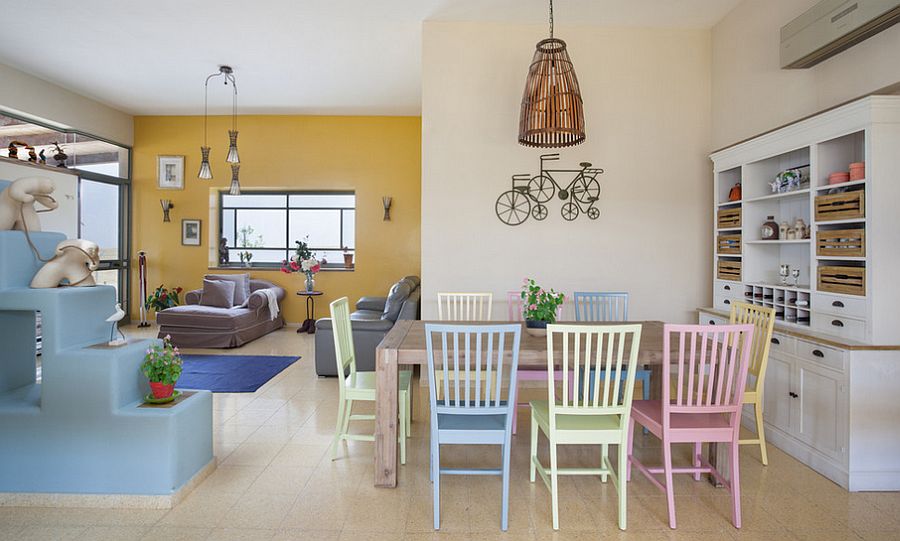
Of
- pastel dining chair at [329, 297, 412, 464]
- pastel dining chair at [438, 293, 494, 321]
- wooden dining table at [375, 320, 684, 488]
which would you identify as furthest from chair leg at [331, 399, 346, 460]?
pastel dining chair at [438, 293, 494, 321]

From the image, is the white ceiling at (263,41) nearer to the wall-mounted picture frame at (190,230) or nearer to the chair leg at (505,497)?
the wall-mounted picture frame at (190,230)

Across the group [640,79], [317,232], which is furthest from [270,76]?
[640,79]

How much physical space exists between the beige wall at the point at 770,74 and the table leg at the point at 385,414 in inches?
129

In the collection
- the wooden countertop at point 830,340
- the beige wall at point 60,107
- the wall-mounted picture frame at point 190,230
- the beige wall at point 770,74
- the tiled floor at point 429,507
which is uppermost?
the beige wall at point 60,107

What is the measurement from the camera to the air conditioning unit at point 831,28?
274 cm

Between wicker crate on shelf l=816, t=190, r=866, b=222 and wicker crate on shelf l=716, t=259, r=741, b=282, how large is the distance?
927 millimetres

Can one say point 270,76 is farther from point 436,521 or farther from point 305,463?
point 436,521

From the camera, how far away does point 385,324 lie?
4855 millimetres

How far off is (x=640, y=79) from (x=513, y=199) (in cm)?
163

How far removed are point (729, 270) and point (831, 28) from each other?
5.83 ft

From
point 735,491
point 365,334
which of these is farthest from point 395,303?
point 735,491

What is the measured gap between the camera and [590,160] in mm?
4609

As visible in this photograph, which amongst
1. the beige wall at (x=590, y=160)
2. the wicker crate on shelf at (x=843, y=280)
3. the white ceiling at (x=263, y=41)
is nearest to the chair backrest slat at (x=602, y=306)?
the beige wall at (x=590, y=160)

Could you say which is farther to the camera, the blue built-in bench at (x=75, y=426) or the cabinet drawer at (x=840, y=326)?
the cabinet drawer at (x=840, y=326)
